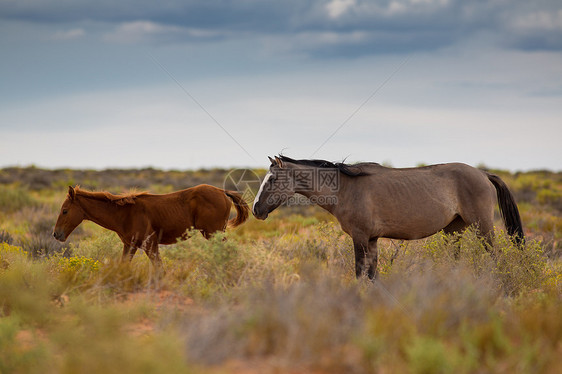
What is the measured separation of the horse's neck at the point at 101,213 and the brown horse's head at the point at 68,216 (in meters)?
0.12

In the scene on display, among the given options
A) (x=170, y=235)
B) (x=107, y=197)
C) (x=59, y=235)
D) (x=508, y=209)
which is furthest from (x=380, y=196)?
(x=59, y=235)

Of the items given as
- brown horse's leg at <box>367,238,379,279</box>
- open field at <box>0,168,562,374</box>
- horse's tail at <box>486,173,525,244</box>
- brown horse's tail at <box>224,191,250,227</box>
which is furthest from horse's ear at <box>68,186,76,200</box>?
horse's tail at <box>486,173,525,244</box>

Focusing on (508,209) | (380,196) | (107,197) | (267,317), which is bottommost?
(267,317)

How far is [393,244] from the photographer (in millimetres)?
9742

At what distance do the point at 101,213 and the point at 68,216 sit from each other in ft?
1.74

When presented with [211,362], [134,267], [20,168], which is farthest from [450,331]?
[20,168]

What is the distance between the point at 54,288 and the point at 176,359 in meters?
3.55

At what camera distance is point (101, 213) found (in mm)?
8078

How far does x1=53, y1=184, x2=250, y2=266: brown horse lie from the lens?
800 cm

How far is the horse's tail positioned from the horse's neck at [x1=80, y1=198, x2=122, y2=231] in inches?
262

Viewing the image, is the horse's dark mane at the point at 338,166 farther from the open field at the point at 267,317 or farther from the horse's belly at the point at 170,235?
the horse's belly at the point at 170,235

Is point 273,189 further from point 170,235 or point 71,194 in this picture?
point 71,194

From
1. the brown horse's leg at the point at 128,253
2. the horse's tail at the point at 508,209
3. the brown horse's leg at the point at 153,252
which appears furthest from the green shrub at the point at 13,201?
the horse's tail at the point at 508,209

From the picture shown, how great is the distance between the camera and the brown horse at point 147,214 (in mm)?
8000
